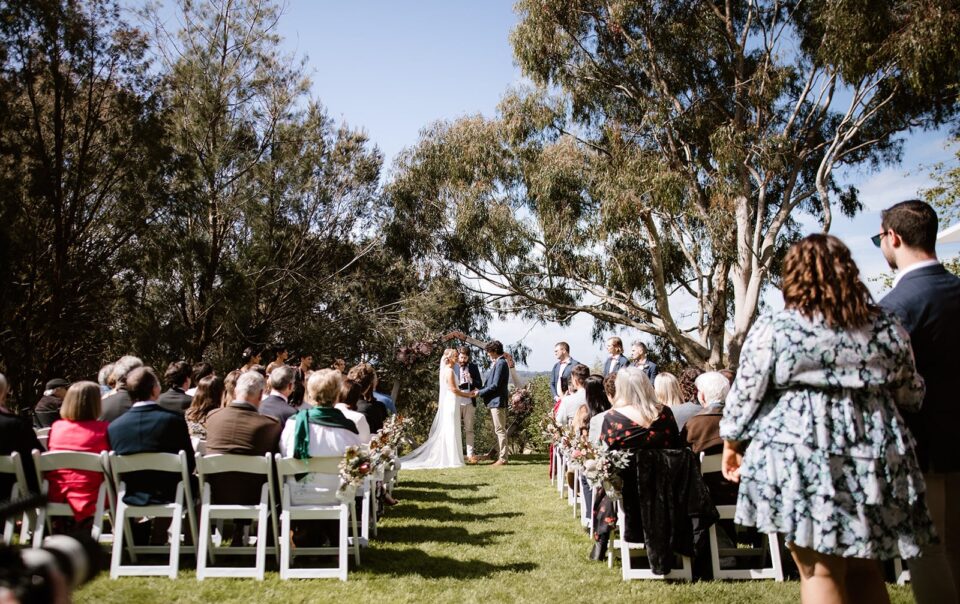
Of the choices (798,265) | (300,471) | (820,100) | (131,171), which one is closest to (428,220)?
(131,171)

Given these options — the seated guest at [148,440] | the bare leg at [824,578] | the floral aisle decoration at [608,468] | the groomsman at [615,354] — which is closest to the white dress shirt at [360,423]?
the seated guest at [148,440]

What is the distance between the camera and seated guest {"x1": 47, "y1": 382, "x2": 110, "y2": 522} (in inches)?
185

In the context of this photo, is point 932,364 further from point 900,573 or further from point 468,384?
point 468,384

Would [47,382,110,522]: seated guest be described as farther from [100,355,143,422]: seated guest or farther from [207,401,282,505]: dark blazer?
[207,401,282,505]: dark blazer

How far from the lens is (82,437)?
4902mm

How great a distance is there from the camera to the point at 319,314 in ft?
65.1

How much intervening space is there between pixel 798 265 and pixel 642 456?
238 centimetres

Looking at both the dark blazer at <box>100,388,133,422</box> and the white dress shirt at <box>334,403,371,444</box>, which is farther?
the white dress shirt at <box>334,403,371,444</box>

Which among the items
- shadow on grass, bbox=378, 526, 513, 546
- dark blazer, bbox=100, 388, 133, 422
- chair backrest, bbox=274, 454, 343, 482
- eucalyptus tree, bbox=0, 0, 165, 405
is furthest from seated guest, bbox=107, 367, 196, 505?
eucalyptus tree, bbox=0, 0, 165, 405

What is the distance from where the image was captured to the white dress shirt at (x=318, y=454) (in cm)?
496

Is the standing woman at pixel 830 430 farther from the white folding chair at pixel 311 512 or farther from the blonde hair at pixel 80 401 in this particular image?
the blonde hair at pixel 80 401

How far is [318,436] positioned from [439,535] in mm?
1862

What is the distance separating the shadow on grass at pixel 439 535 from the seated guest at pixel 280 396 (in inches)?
56.0

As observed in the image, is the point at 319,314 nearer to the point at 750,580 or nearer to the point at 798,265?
the point at 750,580
